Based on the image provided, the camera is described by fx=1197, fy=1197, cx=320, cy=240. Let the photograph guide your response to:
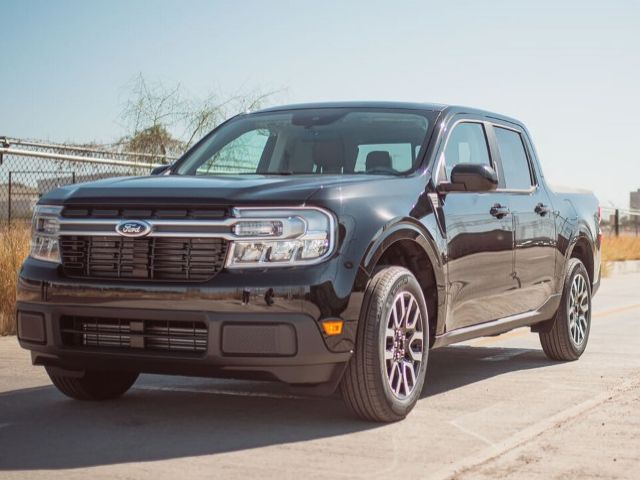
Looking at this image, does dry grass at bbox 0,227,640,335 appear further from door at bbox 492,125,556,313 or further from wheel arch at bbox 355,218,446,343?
wheel arch at bbox 355,218,446,343

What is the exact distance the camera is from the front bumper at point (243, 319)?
5910mm

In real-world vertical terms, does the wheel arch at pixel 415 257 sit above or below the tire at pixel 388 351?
above

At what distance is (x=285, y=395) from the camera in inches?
292

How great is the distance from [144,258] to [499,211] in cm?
284

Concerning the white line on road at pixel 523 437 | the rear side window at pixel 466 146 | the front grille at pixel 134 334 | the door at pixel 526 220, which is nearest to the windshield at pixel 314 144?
the rear side window at pixel 466 146

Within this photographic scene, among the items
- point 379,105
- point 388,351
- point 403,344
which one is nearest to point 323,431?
point 388,351

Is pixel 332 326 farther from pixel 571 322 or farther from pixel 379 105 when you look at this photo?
pixel 571 322

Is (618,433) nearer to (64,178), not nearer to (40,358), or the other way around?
(40,358)

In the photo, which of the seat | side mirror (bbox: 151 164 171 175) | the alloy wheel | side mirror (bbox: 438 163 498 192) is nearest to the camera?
the alloy wheel

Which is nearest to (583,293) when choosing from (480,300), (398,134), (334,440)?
(480,300)

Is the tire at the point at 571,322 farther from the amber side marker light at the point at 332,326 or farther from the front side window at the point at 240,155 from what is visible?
the amber side marker light at the point at 332,326

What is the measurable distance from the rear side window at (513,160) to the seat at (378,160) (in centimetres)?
146

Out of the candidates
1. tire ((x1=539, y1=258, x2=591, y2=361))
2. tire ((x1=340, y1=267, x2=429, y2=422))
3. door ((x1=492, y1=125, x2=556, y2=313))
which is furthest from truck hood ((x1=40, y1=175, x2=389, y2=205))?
tire ((x1=539, y1=258, x2=591, y2=361))

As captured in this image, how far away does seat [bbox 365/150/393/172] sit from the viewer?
7348mm
